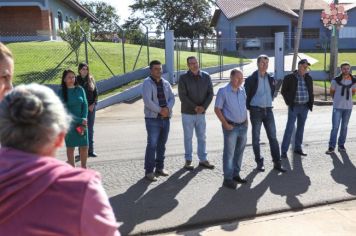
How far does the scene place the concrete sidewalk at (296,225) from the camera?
4.88m

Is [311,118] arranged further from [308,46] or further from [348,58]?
[308,46]

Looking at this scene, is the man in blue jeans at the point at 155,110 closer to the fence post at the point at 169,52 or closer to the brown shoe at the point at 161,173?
the brown shoe at the point at 161,173

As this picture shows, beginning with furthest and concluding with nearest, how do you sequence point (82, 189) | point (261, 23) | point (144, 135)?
point (261, 23) < point (144, 135) < point (82, 189)

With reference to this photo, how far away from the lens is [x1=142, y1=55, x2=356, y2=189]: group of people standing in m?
6.50

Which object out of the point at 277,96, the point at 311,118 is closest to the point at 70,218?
the point at 311,118

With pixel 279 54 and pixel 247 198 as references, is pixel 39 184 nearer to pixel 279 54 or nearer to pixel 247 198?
pixel 247 198

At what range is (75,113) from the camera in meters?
6.84

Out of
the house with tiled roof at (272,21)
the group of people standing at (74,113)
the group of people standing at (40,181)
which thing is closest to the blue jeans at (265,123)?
the group of people standing at (74,113)

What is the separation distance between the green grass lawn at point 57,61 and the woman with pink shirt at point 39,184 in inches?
601

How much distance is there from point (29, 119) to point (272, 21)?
4581 cm

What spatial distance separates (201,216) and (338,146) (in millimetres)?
4562

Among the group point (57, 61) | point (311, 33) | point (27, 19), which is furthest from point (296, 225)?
point (311, 33)

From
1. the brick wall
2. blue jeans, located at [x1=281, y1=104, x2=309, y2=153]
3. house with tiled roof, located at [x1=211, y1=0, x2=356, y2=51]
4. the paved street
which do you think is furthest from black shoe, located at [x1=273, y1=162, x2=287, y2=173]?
house with tiled roof, located at [x1=211, y1=0, x2=356, y2=51]

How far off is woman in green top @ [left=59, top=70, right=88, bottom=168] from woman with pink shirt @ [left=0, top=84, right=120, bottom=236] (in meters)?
4.98
